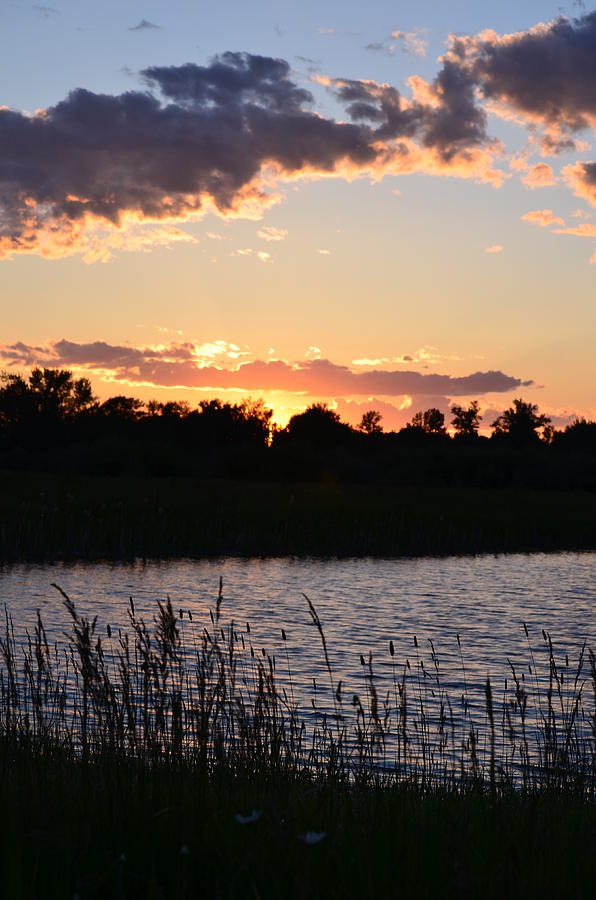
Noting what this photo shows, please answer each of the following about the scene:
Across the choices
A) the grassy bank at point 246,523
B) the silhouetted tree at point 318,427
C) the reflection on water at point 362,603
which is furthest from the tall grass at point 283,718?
the silhouetted tree at point 318,427

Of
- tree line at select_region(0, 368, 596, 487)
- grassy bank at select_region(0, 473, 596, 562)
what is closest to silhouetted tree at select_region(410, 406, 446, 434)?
tree line at select_region(0, 368, 596, 487)

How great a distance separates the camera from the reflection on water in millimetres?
16750

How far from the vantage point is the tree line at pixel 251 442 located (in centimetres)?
7831

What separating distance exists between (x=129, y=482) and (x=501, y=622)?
3440cm

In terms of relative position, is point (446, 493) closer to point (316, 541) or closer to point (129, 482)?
point (129, 482)

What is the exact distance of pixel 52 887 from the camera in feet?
13.6

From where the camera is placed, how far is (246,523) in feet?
118

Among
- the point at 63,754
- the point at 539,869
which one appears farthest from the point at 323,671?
the point at 539,869

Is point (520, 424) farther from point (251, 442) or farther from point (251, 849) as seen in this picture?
point (251, 849)

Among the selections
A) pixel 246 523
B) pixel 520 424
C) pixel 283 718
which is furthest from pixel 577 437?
pixel 283 718

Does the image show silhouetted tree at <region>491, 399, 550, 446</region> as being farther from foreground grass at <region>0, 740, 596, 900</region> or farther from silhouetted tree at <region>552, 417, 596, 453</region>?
foreground grass at <region>0, 740, 596, 900</region>

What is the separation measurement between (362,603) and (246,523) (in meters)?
12.7

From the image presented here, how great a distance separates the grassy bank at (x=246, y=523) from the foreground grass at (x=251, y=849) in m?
25.3

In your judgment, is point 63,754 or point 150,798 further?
point 63,754
